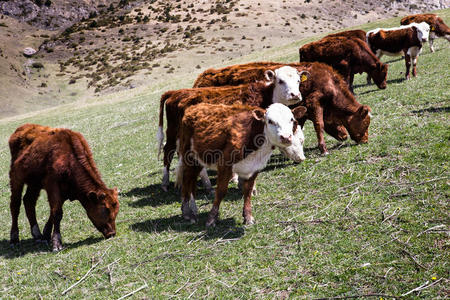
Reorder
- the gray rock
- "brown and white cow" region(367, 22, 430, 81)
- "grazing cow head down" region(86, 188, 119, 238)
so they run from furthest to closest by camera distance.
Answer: the gray rock
"brown and white cow" region(367, 22, 430, 81)
"grazing cow head down" region(86, 188, 119, 238)

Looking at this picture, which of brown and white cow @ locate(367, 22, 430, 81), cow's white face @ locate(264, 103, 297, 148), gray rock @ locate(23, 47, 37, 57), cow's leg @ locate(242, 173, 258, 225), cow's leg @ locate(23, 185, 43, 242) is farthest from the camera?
gray rock @ locate(23, 47, 37, 57)

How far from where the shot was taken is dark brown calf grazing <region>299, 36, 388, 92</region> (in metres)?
16.2

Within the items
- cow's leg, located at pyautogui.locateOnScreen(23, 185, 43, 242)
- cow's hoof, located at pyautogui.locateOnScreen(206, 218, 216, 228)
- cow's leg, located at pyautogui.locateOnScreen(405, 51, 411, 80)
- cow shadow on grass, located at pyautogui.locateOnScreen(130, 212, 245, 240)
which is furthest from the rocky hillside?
cow's hoof, located at pyautogui.locateOnScreen(206, 218, 216, 228)

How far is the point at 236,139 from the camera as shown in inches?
301

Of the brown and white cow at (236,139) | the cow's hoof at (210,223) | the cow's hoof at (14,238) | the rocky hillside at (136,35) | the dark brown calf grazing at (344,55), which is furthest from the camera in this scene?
the rocky hillside at (136,35)

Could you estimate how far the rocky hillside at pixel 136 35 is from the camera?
62.4m

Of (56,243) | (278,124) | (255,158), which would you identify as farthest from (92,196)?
(278,124)

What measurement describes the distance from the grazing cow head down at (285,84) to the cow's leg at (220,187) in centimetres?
290

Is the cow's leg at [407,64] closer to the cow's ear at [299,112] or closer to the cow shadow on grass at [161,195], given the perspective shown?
the cow shadow on grass at [161,195]

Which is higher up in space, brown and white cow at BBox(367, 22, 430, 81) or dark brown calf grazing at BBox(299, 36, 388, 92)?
dark brown calf grazing at BBox(299, 36, 388, 92)

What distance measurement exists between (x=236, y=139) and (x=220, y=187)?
99 cm

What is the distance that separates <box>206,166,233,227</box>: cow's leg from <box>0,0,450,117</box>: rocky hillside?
49.3 m

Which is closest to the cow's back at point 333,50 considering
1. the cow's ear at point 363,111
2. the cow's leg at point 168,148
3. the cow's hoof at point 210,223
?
the cow's ear at point 363,111

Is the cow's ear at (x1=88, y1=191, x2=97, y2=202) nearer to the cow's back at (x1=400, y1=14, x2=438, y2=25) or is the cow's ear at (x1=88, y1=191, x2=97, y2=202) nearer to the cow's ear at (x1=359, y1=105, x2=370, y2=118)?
the cow's ear at (x1=359, y1=105, x2=370, y2=118)
